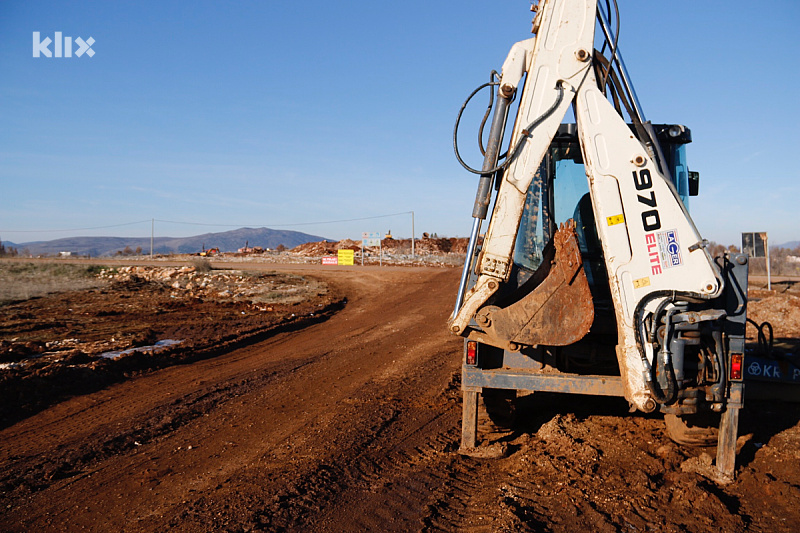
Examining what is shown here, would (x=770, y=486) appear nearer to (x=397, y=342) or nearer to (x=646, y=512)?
(x=646, y=512)

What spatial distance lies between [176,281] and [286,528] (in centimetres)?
2666

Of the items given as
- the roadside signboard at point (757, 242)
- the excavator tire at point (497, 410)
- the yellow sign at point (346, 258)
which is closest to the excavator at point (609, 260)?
the excavator tire at point (497, 410)

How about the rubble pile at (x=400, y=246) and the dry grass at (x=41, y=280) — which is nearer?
the dry grass at (x=41, y=280)

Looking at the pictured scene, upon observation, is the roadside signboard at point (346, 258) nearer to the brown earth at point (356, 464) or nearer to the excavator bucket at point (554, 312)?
the brown earth at point (356, 464)

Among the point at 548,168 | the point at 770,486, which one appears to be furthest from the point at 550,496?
the point at 548,168

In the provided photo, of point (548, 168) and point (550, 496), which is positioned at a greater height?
point (548, 168)

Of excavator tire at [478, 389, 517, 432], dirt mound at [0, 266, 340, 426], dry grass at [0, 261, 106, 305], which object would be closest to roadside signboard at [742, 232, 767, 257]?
dirt mound at [0, 266, 340, 426]

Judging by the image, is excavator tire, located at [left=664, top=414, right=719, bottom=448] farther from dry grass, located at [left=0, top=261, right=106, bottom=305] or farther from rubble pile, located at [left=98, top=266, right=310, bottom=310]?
dry grass, located at [left=0, top=261, right=106, bottom=305]

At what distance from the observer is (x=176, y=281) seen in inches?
1125

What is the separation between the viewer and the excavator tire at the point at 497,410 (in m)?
5.67

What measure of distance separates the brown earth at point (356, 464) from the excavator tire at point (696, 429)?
152 millimetres

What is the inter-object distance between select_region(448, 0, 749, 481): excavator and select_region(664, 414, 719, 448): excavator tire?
0.02m

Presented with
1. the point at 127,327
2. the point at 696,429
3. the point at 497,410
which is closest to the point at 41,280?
the point at 127,327

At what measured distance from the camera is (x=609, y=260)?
462cm
